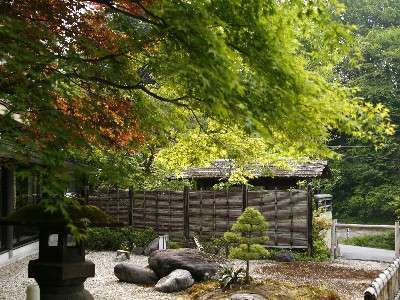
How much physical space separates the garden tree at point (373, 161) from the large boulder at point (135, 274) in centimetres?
2394

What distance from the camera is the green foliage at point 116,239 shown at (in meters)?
17.8

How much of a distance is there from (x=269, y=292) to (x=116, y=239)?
30.8 feet

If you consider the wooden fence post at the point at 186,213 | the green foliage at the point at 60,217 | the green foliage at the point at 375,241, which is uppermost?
the green foliage at the point at 60,217

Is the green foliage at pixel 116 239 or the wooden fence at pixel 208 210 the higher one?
the wooden fence at pixel 208 210

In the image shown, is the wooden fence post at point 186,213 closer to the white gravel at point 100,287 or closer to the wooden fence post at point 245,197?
the wooden fence post at point 245,197

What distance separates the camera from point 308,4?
4590 millimetres

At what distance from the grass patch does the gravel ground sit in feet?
1.85

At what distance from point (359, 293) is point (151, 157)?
1094cm

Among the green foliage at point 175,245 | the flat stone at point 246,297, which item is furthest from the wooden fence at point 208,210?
the flat stone at point 246,297

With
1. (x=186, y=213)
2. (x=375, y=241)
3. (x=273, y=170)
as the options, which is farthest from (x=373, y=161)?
(x=186, y=213)

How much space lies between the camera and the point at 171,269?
11.7 meters

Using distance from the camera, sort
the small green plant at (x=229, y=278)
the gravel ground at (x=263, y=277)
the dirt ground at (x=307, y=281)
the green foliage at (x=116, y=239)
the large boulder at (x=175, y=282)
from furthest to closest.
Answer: the green foliage at (x=116, y=239) → the large boulder at (x=175, y=282) → the gravel ground at (x=263, y=277) → the small green plant at (x=229, y=278) → the dirt ground at (x=307, y=281)

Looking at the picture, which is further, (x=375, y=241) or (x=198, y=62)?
(x=375, y=241)

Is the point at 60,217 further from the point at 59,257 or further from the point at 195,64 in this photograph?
Answer: the point at 195,64
